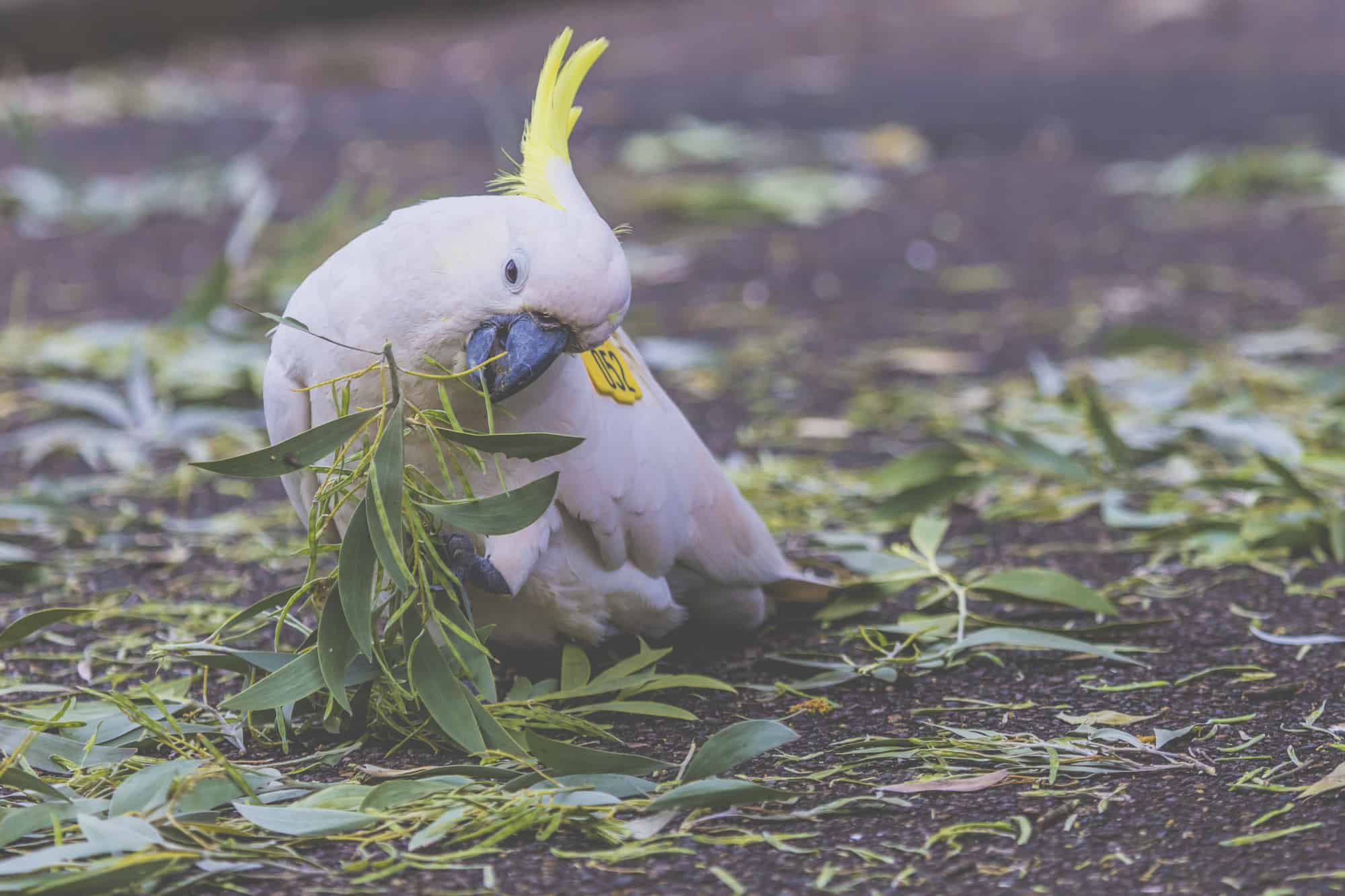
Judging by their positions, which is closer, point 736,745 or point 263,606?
point 736,745

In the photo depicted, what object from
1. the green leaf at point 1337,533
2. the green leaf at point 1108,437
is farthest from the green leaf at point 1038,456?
the green leaf at point 1337,533

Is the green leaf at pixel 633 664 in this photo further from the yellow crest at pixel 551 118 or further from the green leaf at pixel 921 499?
the green leaf at pixel 921 499

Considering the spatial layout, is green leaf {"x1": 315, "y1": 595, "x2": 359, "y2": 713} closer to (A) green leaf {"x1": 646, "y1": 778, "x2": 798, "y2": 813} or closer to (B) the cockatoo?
(B) the cockatoo

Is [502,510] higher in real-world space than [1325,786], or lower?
higher

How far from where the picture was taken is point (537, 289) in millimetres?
1606

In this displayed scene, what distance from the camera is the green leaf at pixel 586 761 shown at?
1.66m

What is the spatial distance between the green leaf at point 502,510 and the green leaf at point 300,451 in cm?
13

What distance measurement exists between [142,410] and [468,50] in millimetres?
7431

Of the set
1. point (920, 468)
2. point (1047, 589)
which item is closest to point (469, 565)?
point (1047, 589)

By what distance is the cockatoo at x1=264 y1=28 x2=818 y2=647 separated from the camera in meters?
1.63

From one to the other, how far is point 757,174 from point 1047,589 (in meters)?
4.29

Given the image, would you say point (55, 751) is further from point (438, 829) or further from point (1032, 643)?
point (1032, 643)

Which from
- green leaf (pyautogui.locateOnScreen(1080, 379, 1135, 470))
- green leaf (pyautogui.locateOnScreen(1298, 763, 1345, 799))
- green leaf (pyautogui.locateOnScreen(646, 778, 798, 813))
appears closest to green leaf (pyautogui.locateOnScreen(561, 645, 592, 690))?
green leaf (pyautogui.locateOnScreen(646, 778, 798, 813))

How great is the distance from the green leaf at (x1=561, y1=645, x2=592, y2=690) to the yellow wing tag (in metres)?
0.34
